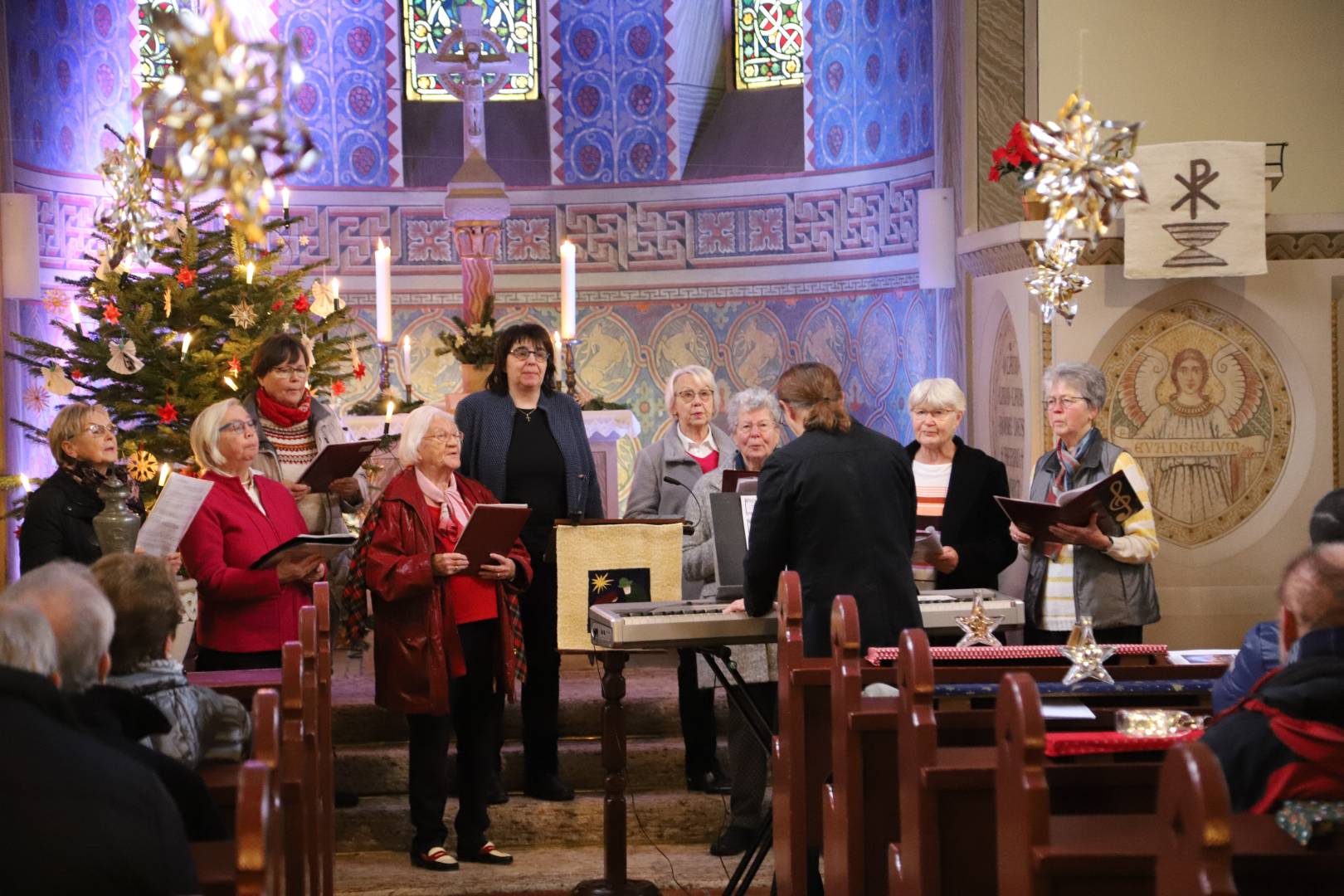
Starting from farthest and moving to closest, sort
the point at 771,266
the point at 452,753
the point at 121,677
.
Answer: the point at 771,266, the point at 452,753, the point at 121,677

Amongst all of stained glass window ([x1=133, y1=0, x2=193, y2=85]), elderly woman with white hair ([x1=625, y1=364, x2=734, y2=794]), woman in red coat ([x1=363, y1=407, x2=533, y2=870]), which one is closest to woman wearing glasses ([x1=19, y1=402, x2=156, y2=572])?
woman in red coat ([x1=363, y1=407, x2=533, y2=870])

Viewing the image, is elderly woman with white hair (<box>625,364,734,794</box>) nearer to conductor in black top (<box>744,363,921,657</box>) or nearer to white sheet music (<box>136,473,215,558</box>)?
conductor in black top (<box>744,363,921,657</box>)

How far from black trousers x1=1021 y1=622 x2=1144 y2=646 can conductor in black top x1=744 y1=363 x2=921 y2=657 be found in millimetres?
975

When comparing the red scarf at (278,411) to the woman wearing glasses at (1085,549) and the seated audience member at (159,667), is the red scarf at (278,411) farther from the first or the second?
the woman wearing glasses at (1085,549)

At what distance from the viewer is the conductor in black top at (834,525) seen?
414 centimetres

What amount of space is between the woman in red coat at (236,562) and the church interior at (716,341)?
29 millimetres

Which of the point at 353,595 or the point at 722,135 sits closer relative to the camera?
the point at 353,595

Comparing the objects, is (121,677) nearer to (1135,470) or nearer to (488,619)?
(488,619)

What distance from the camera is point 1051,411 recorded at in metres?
5.05

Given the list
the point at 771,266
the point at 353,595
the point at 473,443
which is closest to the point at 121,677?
the point at 353,595

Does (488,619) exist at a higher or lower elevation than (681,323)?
lower

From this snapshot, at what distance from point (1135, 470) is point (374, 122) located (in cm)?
656

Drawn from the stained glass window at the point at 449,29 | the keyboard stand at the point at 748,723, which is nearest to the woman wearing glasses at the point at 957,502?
the keyboard stand at the point at 748,723

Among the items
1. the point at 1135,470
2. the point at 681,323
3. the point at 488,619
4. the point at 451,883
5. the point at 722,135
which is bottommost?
the point at 451,883
